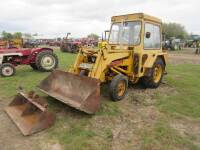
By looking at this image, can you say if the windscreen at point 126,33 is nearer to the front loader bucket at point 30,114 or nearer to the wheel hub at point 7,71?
the front loader bucket at point 30,114

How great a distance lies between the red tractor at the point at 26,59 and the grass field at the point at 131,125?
2.53 meters

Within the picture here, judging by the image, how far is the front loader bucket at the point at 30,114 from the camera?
434 centimetres

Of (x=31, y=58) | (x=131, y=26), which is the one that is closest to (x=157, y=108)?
(x=131, y=26)

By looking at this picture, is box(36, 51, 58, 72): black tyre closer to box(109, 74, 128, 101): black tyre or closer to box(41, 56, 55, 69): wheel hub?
box(41, 56, 55, 69): wheel hub

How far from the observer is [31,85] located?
767 centimetres

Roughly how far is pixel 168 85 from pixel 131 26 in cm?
247

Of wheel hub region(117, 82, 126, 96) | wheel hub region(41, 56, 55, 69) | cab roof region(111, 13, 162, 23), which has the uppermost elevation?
cab roof region(111, 13, 162, 23)

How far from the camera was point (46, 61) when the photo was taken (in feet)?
34.0

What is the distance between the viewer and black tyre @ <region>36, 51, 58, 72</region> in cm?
1008

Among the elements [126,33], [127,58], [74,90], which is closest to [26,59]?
[126,33]

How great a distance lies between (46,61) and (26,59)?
2.78 ft

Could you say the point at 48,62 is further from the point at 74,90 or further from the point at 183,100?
the point at 183,100

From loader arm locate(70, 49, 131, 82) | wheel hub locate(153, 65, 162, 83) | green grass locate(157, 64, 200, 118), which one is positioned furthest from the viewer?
wheel hub locate(153, 65, 162, 83)

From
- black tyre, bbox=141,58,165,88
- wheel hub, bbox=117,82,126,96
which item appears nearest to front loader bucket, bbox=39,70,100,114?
wheel hub, bbox=117,82,126,96
